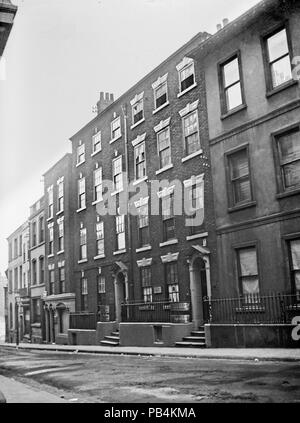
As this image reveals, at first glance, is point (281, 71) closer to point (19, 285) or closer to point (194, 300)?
point (194, 300)

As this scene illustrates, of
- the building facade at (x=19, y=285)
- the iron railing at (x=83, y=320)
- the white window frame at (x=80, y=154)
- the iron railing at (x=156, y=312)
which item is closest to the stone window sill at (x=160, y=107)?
the white window frame at (x=80, y=154)

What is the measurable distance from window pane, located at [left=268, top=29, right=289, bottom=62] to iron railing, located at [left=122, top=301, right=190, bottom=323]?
995 centimetres

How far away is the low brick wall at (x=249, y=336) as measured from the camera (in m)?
13.9

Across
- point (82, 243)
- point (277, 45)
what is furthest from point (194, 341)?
point (82, 243)

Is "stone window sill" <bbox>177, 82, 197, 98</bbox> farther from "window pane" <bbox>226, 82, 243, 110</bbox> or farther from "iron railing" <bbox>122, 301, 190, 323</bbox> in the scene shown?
"iron railing" <bbox>122, 301, 190, 323</bbox>

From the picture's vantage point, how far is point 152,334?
2005 cm

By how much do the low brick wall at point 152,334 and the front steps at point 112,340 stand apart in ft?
2.27

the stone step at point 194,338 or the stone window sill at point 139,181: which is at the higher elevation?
the stone window sill at point 139,181

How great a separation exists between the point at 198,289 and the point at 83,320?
1008 centimetres

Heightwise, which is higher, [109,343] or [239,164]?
[239,164]

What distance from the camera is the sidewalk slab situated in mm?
6680

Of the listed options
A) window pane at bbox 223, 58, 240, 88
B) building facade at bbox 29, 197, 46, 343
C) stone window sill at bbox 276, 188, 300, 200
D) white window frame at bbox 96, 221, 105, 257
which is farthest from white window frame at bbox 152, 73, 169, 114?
building facade at bbox 29, 197, 46, 343

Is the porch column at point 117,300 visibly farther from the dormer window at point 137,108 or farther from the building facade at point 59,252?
the dormer window at point 137,108

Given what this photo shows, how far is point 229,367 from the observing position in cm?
1102
